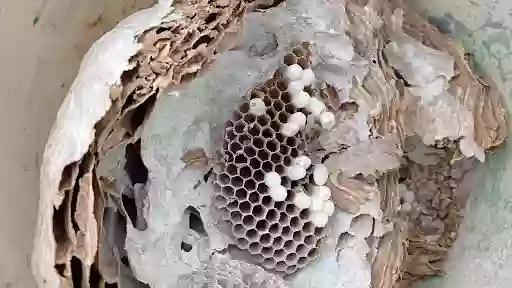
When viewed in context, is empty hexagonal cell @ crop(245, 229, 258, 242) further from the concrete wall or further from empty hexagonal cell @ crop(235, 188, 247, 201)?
the concrete wall

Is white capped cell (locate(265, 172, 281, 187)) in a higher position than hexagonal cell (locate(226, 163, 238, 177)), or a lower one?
lower

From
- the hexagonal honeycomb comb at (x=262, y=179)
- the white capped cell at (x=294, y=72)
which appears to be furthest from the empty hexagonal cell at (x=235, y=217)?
the white capped cell at (x=294, y=72)

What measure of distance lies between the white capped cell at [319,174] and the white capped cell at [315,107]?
0.14 ft

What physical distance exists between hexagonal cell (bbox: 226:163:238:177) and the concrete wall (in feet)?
0.54

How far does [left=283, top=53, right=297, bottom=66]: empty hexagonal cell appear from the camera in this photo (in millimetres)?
579

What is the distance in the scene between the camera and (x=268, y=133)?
56 centimetres

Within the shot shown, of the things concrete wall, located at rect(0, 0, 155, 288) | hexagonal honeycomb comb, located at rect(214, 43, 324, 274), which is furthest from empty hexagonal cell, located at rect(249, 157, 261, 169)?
concrete wall, located at rect(0, 0, 155, 288)

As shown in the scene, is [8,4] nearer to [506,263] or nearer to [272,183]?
[272,183]

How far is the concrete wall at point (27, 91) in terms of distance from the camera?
1.92ft

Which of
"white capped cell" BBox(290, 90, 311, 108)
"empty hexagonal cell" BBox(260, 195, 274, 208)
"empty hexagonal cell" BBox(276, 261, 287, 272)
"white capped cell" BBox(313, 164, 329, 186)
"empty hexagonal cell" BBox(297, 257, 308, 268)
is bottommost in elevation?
"empty hexagonal cell" BBox(297, 257, 308, 268)

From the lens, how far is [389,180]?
0.61 m

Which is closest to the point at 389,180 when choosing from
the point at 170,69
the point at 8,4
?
the point at 170,69

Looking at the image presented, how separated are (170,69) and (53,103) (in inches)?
6.2

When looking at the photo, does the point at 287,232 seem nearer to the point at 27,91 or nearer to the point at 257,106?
the point at 257,106
